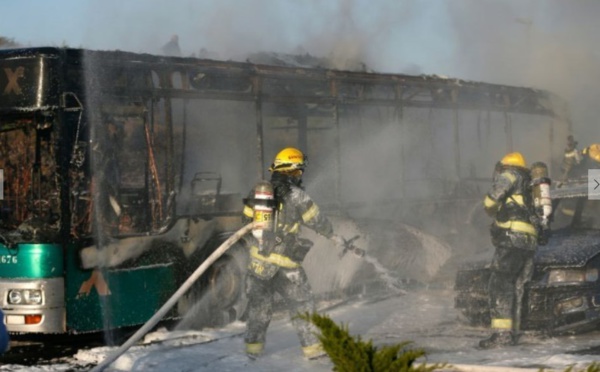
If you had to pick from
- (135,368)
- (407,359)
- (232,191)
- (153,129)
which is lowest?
(135,368)

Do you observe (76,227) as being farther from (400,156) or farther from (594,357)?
(400,156)

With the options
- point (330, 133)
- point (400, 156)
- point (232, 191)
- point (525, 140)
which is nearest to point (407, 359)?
point (232, 191)

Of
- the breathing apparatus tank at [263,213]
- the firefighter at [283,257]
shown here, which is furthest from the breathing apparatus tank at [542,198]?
the breathing apparatus tank at [263,213]

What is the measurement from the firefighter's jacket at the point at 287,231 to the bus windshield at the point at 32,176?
2095mm

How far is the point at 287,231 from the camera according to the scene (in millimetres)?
8445

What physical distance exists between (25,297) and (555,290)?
533cm

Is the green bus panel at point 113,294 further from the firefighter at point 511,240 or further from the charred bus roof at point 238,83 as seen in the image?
the firefighter at point 511,240

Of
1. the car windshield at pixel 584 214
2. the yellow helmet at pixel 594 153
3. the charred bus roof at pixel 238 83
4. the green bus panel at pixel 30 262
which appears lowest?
the green bus panel at pixel 30 262

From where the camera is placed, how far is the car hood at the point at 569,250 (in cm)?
928

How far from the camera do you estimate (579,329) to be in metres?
9.25

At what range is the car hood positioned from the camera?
928 centimetres

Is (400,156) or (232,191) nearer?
(232,191)

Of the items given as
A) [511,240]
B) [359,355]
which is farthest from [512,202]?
[359,355]

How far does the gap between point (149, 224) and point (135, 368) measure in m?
2.26
